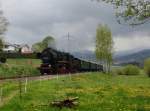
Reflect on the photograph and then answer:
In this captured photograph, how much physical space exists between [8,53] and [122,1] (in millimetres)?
56845

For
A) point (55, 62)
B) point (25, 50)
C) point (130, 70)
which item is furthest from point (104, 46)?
point (55, 62)

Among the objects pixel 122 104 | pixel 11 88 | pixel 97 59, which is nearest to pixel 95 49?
pixel 97 59

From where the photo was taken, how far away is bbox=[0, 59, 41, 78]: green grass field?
7794cm

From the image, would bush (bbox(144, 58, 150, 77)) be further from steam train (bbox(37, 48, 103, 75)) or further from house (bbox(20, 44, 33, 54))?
steam train (bbox(37, 48, 103, 75))

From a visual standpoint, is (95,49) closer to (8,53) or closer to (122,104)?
(8,53)

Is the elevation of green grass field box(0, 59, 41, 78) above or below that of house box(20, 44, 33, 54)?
below

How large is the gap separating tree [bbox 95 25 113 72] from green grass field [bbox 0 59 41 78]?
52.7 meters

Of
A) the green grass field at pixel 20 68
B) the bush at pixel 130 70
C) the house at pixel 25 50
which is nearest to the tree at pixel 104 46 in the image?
the bush at pixel 130 70

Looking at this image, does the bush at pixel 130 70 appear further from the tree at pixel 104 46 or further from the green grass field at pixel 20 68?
the green grass field at pixel 20 68

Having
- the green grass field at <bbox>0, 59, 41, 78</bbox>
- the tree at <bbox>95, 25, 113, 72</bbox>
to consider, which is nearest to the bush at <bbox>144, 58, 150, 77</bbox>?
Answer: the tree at <bbox>95, 25, 113, 72</bbox>

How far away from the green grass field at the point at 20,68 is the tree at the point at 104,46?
5271cm

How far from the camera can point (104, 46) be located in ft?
484

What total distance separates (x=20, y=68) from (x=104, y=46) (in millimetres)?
65440

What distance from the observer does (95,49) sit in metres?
147
